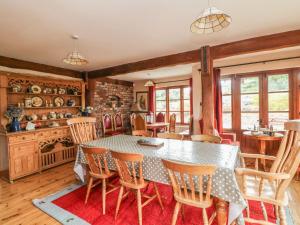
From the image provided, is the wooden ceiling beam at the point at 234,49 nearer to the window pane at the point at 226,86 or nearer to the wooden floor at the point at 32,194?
the window pane at the point at 226,86

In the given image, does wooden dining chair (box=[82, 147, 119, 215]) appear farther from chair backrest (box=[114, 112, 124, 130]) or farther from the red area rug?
chair backrest (box=[114, 112, 124, 130])

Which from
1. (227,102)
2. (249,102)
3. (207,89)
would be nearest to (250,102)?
(249,102)

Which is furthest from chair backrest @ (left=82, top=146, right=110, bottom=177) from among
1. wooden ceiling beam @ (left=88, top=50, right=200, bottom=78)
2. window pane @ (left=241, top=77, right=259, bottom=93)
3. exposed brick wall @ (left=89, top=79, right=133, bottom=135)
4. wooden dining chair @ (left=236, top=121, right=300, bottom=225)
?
window pane @ (left=241, top=77, right=259, bottom=93)

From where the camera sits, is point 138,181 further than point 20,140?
No

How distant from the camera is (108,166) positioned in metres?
2.24

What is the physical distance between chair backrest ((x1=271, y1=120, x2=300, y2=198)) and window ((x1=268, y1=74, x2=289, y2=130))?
267 cm

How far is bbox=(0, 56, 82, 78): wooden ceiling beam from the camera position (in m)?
3.55

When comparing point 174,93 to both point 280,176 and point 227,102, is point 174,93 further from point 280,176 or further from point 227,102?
point 280,176

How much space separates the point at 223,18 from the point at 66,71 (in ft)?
14.1

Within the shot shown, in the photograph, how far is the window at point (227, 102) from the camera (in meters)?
4.45

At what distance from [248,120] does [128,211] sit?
3542mm

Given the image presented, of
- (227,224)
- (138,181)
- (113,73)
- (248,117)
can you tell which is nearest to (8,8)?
(138,181)

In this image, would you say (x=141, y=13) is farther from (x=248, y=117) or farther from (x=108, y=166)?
(x=248, y=117)

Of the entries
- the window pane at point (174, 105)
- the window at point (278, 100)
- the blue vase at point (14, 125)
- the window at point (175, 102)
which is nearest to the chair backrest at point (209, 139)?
the window at point (278, 100)
